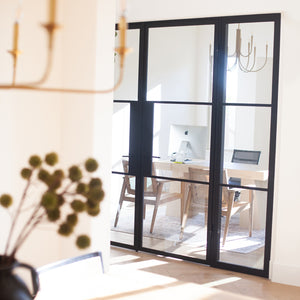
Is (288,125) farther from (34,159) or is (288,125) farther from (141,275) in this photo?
(34,159)

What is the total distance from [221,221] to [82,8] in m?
2.41

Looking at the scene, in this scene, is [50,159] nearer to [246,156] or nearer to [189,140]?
[246,156]

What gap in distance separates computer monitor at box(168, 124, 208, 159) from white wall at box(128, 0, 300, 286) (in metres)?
0.79

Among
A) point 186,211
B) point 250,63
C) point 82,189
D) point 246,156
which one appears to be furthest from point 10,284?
point 186,211

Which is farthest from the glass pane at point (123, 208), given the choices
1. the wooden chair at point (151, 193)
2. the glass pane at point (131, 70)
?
the glass pane at point (131, 70)

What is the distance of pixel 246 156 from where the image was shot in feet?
15.8

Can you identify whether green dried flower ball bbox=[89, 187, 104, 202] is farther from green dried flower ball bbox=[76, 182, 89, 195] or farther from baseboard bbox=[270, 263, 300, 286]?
baseboard bbox=[270, 263, 300, 286]

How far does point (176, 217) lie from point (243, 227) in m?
0.74

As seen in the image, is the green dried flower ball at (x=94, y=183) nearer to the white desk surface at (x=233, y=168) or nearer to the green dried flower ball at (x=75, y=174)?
the green dried flower ball at (x=75, y=174)

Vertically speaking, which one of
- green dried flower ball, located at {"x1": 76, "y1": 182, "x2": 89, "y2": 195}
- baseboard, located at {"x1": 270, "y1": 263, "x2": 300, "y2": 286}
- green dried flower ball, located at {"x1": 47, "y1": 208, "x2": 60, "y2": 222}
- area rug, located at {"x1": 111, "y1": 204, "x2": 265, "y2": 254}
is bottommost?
baseboard, located at {"x1": 270, "y1": 263, "x2": 300, "y2": 286}

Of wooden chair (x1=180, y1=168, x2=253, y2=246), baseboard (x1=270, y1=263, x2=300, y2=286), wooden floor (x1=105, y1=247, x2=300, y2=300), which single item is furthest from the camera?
wooden chair (x1=180, y1=168, x2=253, y2=246)

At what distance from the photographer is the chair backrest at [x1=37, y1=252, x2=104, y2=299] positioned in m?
2.21

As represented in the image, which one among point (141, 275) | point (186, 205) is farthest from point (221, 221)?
point (141, 275)

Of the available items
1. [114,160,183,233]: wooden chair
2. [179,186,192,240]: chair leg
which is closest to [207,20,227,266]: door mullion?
[179,186,192,240]: chair leg
